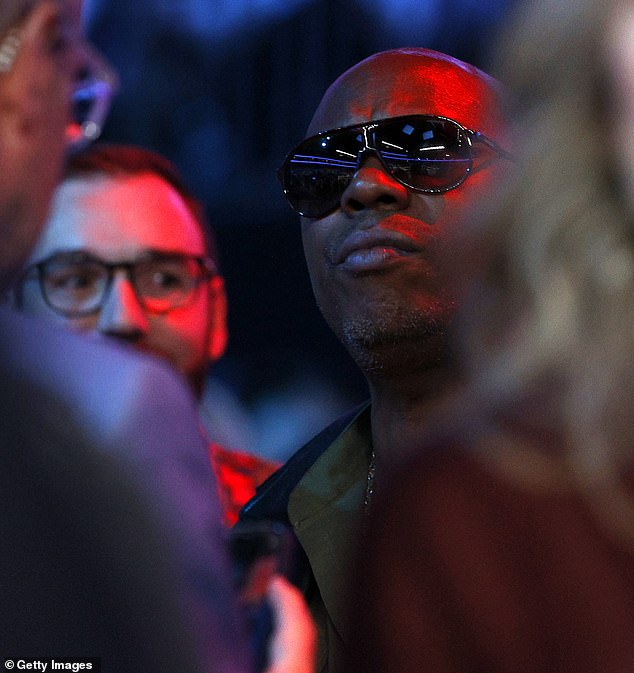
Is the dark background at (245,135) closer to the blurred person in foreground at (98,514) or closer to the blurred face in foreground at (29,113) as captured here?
the blurred face in foreground at (29,113)

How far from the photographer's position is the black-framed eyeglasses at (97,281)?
262 cm

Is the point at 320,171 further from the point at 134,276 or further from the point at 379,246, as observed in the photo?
the point at 134,276

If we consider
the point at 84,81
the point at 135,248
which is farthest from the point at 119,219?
the point at 84,81

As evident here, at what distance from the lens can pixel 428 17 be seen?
13.5 ft

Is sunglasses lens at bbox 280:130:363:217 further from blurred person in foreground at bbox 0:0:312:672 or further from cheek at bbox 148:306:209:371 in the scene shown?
blurred person in foreground at bbox 0:0:312:672

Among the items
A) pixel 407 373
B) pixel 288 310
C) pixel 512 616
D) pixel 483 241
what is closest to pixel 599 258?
pixel 483 241

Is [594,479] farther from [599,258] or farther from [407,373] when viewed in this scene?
[407,373]

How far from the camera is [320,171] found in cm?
207

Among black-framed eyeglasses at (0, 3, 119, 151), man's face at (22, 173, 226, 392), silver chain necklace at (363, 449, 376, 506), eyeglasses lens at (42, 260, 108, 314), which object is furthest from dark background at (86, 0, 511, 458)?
black-framed eyeglasses at (0, 3, 119, 151)

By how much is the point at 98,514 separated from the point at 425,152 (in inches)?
51.2

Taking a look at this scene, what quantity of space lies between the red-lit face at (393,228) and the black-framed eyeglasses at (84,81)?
2.86ft

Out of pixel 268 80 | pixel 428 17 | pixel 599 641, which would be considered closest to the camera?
pixel 599 641

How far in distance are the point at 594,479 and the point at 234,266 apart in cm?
392

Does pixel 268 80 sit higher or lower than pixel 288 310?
higher
